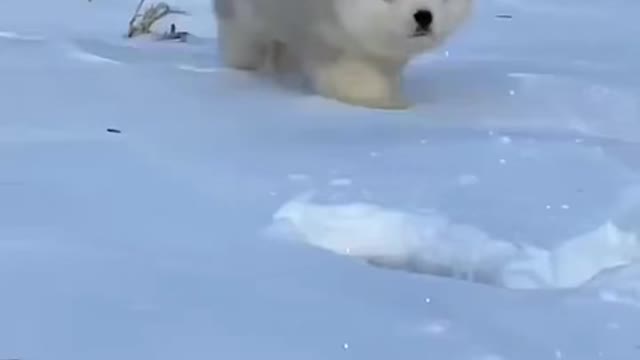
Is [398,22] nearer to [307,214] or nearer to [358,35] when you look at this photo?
[358,35]

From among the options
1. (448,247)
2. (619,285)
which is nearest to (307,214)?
(448,247)

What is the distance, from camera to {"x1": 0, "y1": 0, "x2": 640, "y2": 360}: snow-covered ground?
5.65 feet

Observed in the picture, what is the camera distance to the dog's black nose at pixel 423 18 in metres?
3.18

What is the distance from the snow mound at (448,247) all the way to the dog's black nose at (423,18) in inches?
38.4

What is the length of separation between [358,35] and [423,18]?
0.46ft

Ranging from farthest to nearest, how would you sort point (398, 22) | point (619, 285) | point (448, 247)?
1. point (398, 22)
2. point (448, 247)
3. point (619, 285)

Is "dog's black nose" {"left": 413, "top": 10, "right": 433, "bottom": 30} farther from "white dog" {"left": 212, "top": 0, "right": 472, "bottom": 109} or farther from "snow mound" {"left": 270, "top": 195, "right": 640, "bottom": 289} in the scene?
"snow mound" {"left": 270, "top": 195, "right": 640, "bottom": 289}

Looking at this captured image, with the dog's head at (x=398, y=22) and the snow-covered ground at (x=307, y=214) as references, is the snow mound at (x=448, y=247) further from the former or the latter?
the dog's head at (x=398, y=22)

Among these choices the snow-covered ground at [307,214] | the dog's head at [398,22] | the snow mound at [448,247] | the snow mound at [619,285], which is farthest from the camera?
the dog's head at [398,22]

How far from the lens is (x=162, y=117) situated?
2982 millimetres

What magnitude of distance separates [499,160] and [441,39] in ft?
2.20

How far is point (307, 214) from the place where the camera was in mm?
2234

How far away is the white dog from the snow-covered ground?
3.3 inches

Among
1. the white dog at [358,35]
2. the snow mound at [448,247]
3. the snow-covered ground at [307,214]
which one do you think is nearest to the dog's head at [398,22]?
the white dog at [358,35]
